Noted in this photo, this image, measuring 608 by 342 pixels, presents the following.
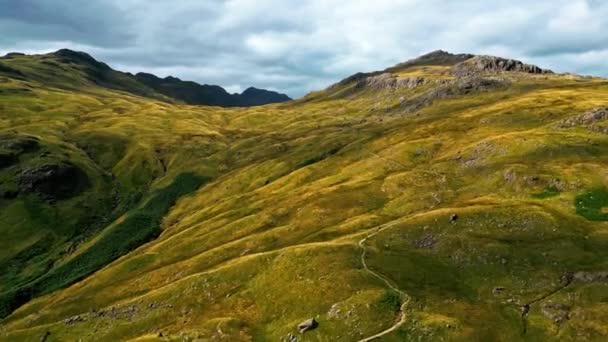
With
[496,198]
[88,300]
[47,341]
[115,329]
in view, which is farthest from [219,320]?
[496,198]

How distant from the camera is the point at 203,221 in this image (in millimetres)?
175625

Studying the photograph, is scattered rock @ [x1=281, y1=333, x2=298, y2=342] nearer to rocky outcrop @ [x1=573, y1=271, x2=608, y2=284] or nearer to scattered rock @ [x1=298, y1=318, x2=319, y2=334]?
scattered rock @ [x1=298, y1=318, x2=319, y2=334]

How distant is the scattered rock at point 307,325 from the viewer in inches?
3250

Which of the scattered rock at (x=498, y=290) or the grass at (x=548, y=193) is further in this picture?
the grass at (x=548, y=193)

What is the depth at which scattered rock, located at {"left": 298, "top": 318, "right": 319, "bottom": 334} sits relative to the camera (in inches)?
3250

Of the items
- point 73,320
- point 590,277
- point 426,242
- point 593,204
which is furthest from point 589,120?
point 73,320

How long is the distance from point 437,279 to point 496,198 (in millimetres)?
37438

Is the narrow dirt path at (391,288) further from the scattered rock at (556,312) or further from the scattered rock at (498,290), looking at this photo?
the scattered rock at (556,312)

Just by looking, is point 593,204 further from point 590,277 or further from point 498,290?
point 498,290

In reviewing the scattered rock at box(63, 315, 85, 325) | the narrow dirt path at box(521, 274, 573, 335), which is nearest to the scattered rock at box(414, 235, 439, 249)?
the narrow dirt path at box(521, 274, 573, 335)

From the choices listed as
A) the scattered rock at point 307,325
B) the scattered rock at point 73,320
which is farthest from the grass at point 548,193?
the scattered rock at point 73,320

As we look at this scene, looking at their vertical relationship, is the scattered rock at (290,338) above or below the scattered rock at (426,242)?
below

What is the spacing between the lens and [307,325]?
8288 cm

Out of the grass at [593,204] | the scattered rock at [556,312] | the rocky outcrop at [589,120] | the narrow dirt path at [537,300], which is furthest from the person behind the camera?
the rocky outcrop at [589,120]
